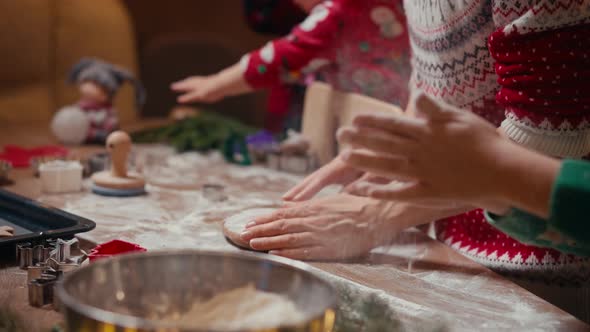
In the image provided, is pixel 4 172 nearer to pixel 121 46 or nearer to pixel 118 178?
pixel 118 178

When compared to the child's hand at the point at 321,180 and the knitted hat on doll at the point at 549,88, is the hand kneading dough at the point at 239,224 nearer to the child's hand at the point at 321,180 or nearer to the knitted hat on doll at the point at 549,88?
the child's hand at the point at 321,180

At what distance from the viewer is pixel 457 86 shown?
3.42 feet

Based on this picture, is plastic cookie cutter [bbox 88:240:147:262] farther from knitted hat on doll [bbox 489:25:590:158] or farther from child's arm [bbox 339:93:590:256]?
knitted hat on doll [bbox 489:25:590:158]

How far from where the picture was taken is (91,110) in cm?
182

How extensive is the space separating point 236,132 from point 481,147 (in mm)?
1198

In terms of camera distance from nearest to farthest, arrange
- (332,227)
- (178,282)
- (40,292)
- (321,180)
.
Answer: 1. (178,282)
2. (40,292)
3. (332,227)
4. (321,180)

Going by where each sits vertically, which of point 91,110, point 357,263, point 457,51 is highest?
point 457,51

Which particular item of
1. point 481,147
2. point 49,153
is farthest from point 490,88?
point 49,153

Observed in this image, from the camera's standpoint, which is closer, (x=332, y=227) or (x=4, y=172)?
(x=332, y=227)

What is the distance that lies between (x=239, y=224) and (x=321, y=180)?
20 centimetres

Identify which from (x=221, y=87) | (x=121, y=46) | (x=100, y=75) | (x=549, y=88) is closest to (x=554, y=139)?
(x=549, y=88)

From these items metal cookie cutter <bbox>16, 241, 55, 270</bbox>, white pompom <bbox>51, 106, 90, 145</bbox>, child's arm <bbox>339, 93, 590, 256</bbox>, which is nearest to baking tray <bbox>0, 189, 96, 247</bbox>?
metal cookie cutter <bbox>16, 241, 55, 270</bbox>

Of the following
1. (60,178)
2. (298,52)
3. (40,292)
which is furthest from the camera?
(298,52)

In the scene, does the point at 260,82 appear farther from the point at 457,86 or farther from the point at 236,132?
the point at 457,86
